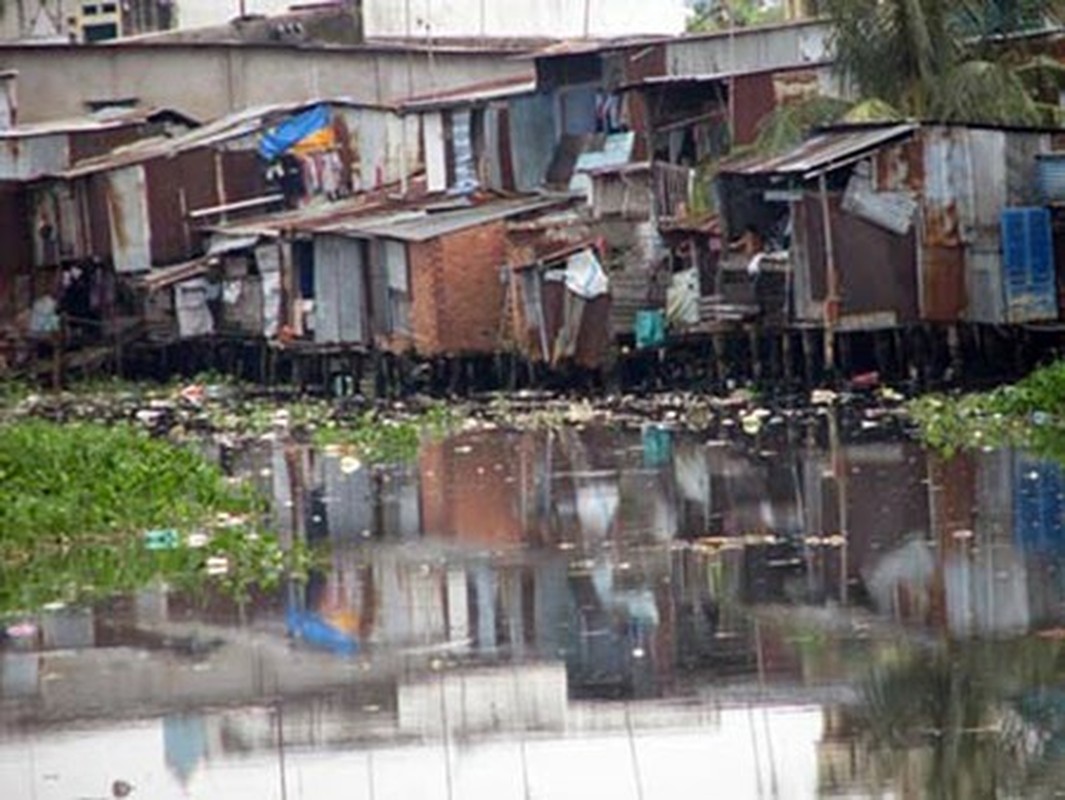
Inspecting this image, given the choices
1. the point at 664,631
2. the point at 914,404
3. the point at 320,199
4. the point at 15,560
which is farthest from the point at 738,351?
the point at 664,631

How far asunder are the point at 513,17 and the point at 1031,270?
21856mm

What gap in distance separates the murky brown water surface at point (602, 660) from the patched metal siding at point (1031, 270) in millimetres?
8745

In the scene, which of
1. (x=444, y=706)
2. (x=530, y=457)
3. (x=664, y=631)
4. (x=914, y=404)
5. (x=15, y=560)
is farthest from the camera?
(x=914, y=404)

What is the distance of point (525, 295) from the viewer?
38.9m

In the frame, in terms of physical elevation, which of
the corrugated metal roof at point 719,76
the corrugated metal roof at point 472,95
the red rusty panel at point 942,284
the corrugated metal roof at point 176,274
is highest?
the corrugated metal roof at point 719,76

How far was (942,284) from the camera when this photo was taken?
32.3 m

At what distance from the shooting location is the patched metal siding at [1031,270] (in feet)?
103

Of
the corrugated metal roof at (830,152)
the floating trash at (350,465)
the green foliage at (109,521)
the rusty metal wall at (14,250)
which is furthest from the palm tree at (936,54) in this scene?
the rusty metal wall at (14,250)

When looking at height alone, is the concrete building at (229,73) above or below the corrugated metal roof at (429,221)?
above

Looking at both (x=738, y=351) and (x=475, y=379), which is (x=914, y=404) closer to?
(x=738, y=351)

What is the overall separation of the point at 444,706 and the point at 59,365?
32.6 m

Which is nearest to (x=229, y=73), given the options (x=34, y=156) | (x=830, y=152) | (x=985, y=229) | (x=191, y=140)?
(x=34, y=156)

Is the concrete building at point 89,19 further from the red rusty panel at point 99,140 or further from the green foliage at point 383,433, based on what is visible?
the green foliage at point 383,433

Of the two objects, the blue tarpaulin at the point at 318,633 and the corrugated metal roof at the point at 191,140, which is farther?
the corrugated metal roof at the point at 191,140
